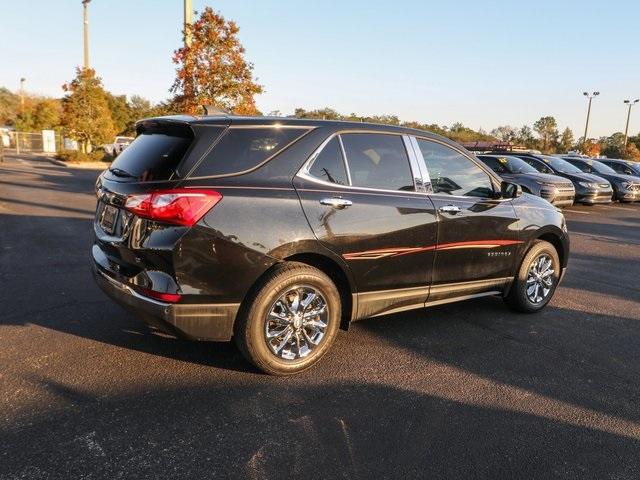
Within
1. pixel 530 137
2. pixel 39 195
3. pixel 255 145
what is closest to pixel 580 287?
pixel 255 145

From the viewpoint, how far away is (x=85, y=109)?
1200 inches

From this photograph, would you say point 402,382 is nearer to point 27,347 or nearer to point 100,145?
point 27,347

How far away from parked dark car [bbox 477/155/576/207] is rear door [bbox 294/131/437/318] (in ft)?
34.2

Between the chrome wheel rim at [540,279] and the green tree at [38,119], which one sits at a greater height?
the green tree at [38,119]

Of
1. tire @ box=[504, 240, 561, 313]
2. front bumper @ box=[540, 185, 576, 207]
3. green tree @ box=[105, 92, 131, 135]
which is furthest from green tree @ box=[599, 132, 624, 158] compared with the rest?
tire @ box=[504, 240, 561, 313]

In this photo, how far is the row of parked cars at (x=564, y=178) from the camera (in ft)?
47.6

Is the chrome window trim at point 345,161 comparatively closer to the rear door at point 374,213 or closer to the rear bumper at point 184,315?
the rear door at point 374,213

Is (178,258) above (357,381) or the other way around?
above

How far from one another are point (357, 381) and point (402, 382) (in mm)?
322

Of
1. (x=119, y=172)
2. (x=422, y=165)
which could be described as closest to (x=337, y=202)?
(x=422, y=165)

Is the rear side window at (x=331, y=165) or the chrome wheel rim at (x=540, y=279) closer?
the rear side window at (x=331, y=165)

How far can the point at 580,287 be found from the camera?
→ 258 inches

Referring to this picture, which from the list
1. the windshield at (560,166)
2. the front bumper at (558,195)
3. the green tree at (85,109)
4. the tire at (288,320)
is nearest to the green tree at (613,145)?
the windshield at (560,166)

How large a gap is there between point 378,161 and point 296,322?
1.45 meters
